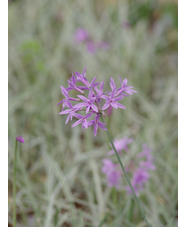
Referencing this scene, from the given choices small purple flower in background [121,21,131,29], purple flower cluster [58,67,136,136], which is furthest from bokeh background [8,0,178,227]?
purple flower cluster [58,67,136,136]

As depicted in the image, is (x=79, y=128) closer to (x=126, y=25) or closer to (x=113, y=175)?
(x=113, y=175)

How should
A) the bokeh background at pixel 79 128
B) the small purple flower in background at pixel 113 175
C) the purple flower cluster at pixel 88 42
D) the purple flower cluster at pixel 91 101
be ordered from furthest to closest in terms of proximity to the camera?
the purple flower cluster at pixel 88 42 < the bokeh background at pixel 79 128 < the small purple flower in background at pixel 113 175 < the purple flower cluster at pixel 91 101

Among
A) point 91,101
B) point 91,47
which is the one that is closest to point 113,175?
point 91,101

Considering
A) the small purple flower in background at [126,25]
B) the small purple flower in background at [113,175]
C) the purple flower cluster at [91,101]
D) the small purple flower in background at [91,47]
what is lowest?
the small purple flower in background at [113,175]

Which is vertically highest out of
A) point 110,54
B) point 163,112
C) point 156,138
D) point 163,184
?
point 110,54

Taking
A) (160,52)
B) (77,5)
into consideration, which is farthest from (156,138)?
(77,5)

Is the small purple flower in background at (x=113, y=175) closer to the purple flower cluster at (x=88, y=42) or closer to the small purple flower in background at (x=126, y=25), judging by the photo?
the purple flower cluster at (x=88, y=42)

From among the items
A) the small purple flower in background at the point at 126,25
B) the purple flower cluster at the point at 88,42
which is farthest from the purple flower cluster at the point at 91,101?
the small purple flower in background at the point at 126,25

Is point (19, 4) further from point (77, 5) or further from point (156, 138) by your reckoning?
point (156, 138)
